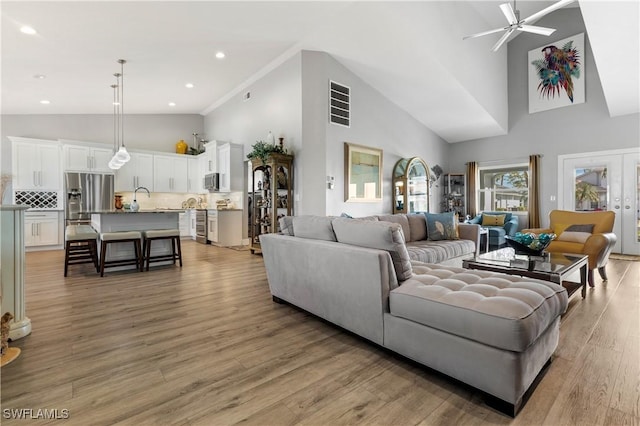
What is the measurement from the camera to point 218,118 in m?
8.30

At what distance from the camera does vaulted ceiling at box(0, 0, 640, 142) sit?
13.0 ft

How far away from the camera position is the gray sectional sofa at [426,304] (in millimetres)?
1472

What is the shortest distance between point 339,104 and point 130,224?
415 centimetres

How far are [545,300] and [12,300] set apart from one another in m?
3.54

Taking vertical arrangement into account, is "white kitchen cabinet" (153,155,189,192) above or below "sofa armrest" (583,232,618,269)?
above

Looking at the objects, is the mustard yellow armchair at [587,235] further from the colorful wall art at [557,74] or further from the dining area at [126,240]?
the dining area at [126,240]

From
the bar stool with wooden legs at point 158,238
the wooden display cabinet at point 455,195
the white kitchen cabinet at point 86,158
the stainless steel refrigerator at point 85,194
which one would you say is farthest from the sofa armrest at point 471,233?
the white kitchen cabinet at point 86,158

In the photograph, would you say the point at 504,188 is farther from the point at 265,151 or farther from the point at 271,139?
the point at 265,151

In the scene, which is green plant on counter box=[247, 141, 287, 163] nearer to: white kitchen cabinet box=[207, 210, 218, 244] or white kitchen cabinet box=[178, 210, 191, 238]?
white kitchen cabinet box=[207, 210, 218, 244]

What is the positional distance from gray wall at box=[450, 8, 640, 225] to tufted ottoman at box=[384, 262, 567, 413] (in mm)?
6836

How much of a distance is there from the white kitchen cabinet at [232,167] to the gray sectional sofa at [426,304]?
4768 mm

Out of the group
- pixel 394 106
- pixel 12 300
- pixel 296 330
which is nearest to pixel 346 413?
pixel 296 330

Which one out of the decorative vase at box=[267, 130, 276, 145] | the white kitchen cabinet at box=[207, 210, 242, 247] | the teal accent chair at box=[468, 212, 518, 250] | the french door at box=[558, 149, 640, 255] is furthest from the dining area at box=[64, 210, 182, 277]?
the french door at box=[558, 149, 640, 255]

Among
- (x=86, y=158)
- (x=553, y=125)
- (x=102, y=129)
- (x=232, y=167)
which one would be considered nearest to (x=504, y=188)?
(x=553, y=125)
